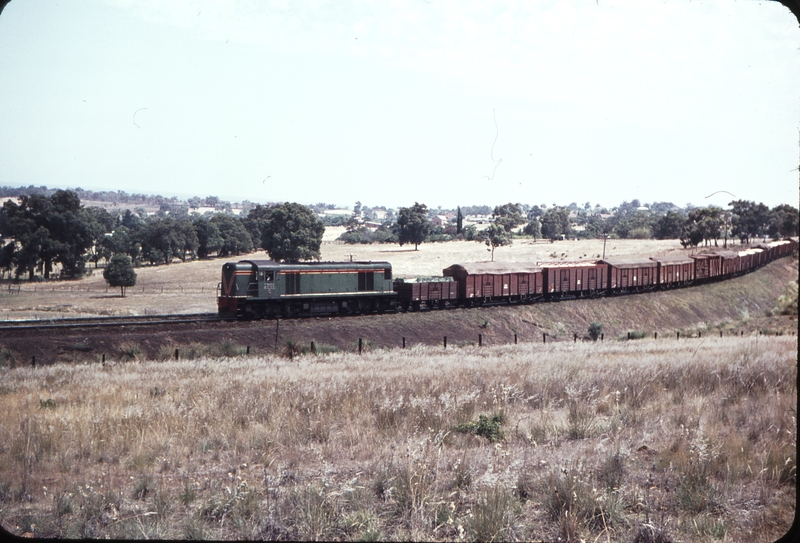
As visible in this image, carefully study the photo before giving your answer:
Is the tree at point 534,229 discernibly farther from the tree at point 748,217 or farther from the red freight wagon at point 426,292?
the red freight wagon at point 426,292

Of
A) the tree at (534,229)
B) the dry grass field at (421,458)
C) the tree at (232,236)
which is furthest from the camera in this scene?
the tree at (534,229)

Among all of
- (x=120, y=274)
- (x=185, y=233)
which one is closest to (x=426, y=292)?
(x=120, y=274)

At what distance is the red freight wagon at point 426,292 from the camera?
36250mm

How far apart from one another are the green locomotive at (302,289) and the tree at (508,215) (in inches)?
3486

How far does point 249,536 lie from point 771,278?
220 feet

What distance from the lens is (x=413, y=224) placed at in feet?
298

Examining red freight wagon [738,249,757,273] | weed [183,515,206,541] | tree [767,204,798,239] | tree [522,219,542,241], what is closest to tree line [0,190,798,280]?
red freight wagon [738,249,757,273]

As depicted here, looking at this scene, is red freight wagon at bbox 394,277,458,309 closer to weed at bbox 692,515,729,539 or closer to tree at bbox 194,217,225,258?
weed at bbox 692,515,729,539

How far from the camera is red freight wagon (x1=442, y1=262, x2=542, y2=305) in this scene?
38500 millimetres

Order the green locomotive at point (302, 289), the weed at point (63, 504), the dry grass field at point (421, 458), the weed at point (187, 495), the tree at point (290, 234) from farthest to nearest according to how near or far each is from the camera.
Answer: the tree at point (290, 234) → the green locomotive at point (302, 289) → the weed at point (187, 495) → the weed at point (63, 504) → the dry grass field at point (421, 458)

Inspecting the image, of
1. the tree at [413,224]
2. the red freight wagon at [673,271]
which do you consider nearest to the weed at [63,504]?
the red freight wagon at [673,271]

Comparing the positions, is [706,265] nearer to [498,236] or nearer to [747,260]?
[747,260]

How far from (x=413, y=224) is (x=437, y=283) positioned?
5407cm

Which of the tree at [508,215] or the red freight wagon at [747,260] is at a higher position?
the tree at [508,215]
